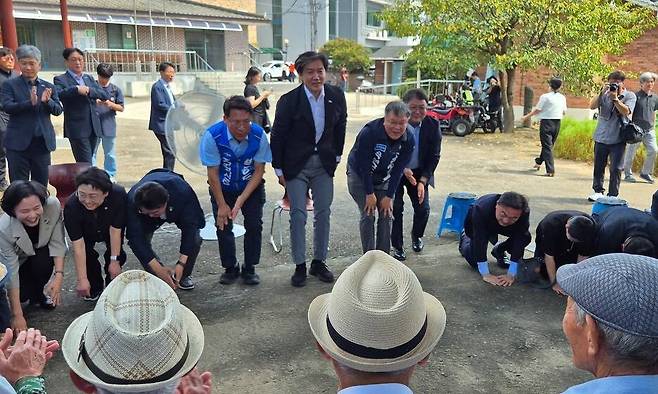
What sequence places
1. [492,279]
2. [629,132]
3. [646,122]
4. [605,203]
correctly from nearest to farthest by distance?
[492,279] < [605,203] < [629,132] < [646,122]

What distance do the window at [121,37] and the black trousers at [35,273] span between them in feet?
82.8

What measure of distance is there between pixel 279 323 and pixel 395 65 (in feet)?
112

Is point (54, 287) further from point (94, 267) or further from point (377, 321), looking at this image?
point (377, 321)

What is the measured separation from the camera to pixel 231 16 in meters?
29.4

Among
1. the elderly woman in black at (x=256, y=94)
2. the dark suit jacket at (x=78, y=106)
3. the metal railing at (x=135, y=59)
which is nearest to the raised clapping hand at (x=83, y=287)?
the dark suit jacket at (x=78, y=106)

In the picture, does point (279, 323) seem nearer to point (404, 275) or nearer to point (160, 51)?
point (404, 275)

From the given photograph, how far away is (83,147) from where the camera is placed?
6430 millimetres

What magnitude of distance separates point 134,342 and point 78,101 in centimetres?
566

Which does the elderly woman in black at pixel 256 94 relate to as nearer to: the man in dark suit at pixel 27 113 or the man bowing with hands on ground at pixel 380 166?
the man in dark suit at pixel 27 113

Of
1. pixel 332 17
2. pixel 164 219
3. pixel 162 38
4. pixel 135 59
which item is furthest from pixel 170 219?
pixel 332 17

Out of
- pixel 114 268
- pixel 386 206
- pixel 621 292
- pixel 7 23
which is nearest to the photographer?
pixel 621 292

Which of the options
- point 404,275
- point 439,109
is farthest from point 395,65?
point 404,275

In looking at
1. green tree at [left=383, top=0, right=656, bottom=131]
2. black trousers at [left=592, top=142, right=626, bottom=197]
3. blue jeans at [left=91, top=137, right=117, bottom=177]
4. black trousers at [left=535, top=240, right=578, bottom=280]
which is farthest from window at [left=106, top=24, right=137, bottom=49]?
black trousers at [left=535, top=240, right=578, bottom=280]

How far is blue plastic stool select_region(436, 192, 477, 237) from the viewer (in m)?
5.51
